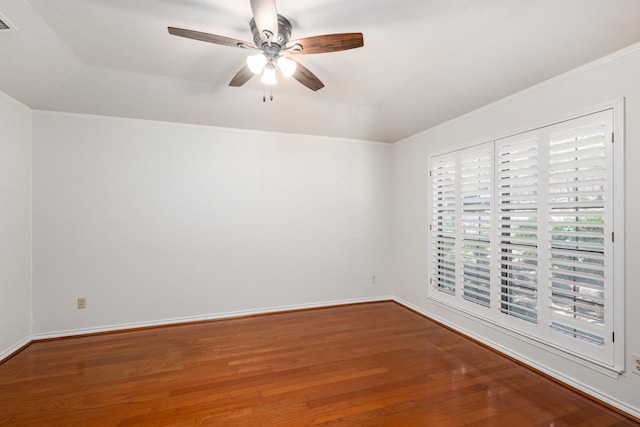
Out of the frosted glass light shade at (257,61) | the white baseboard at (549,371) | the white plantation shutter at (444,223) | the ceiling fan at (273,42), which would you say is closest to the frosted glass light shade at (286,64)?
the ceiling fan at (273,42)

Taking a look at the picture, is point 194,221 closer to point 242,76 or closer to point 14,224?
point 14,224

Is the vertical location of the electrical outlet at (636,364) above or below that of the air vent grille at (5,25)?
below

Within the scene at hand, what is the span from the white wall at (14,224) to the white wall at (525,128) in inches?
177

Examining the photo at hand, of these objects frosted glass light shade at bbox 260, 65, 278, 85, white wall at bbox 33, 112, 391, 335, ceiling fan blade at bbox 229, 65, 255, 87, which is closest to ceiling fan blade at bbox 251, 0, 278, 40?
frosted glass light shade at bbox 260, 65, 278, 85

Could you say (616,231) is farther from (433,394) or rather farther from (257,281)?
(257,281)

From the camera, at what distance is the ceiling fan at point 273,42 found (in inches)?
61.2

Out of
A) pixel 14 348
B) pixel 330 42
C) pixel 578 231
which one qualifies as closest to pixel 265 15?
pixel 330 42

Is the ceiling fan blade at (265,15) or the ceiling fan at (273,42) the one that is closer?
the ceiling fan blade at (265,15)

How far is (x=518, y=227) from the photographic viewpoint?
2598mm

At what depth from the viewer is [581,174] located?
2.11 meters

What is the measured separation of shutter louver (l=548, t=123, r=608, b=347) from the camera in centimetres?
201

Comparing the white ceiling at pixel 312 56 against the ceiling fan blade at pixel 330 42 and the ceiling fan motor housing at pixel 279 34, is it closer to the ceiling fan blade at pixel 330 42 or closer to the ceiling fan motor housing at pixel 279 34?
the ceiling fan motor housing at pixel 279 34

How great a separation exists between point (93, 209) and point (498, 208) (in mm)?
4370

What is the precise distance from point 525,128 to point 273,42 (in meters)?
2.30
